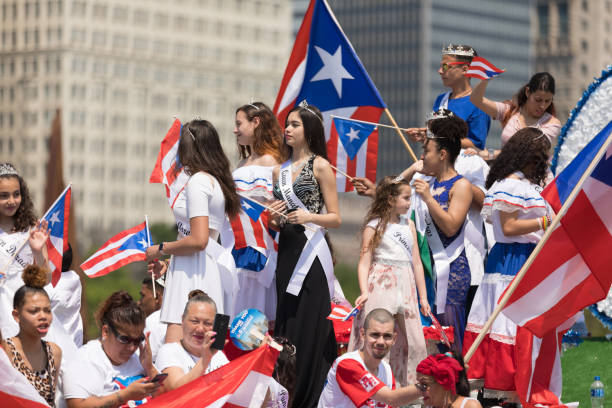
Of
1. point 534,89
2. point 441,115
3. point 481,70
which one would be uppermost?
point 481,70

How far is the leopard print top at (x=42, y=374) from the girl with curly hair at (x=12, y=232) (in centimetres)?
117

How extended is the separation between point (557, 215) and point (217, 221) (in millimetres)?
2535

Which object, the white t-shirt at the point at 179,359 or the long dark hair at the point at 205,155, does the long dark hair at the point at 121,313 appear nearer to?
the white t-shirt at the point at 179,359

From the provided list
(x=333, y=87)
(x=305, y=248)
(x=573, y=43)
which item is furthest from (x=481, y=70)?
(x=573, y=43)

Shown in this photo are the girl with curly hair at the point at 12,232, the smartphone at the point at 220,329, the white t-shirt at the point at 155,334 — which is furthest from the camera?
the white t-shirt at the point at 155,334

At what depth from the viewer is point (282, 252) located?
1096 centimetres

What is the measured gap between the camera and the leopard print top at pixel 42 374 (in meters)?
9.39

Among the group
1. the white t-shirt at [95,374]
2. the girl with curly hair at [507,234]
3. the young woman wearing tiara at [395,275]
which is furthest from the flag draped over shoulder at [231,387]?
the girl with curly hair at [507,234]

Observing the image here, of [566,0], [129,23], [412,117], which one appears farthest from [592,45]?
[129,23]

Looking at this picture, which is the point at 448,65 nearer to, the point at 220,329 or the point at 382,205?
the point at 382,205

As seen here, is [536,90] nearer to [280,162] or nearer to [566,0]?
[280,162]

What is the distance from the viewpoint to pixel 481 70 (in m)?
11.8

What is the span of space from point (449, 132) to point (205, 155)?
78.1 inches

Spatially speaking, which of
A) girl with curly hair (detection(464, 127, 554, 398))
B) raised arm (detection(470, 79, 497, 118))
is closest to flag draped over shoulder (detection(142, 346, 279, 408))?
girl with curly hair (detection(464, 127, 554, 398))
